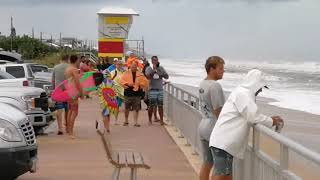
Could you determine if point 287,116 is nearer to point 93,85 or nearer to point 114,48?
point 114,48

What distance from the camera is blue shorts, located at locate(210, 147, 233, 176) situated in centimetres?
702

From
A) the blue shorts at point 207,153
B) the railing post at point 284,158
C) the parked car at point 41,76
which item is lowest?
the parked car at point 41,76

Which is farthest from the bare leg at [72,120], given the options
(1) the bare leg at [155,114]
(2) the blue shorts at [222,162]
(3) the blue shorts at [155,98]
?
(2) the blue shorts at [222,162]

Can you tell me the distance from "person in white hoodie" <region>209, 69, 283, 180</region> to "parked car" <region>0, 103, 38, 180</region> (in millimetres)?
2432

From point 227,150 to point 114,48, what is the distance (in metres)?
21.9

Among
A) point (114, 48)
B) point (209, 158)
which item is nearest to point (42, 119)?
point (209, 158)

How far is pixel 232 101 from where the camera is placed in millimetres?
6699

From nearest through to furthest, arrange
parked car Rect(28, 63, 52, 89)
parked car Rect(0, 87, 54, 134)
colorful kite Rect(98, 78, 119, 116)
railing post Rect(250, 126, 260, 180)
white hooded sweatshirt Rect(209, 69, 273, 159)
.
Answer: white hooded sweatshirt Rect(209, 69, 273, 159)
railing post Rect(250, 126, 260, 180)
parked car Rect(0, 87, 54, 134)
colorful kite Rect(98, 78, 119, 116)
parked car Rect(28, 63, 52, 89)

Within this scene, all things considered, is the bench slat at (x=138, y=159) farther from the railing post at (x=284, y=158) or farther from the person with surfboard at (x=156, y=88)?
the person with surfboard at (x=156, y=88)

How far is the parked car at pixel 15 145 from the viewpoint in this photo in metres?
7.97

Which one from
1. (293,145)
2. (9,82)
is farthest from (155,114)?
(293,145)

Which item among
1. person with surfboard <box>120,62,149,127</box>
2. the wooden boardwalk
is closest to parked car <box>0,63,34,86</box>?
the wooden boardwalk

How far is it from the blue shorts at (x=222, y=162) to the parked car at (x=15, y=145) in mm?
2405

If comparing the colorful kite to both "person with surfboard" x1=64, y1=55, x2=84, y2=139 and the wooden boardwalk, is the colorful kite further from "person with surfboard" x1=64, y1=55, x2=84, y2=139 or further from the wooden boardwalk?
"person with surfboard" x1=64, y1=55, x2=84, y2=139
